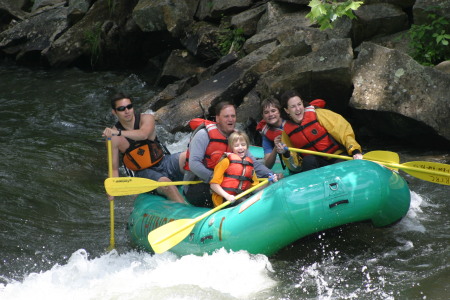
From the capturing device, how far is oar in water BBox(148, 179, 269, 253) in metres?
4.25

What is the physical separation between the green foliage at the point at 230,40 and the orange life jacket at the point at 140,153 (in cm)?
435

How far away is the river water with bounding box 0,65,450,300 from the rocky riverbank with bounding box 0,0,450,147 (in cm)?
56

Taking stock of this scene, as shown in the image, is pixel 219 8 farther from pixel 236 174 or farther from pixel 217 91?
pixel 236 174

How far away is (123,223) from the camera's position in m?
5.60

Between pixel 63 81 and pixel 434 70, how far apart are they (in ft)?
23.1

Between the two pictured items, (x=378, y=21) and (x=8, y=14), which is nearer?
(x=378, y=21)

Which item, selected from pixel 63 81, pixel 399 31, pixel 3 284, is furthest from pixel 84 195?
pixel 63 81

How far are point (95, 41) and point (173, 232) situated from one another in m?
7.85

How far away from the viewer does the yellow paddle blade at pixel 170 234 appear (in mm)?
4242

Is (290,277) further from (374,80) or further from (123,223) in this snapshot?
(374,80)

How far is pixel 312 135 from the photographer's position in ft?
16.0

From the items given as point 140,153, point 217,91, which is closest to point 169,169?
point 140,153

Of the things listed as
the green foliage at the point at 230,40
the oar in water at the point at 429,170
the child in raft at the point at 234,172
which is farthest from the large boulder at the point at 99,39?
the oar in water at the point at 429,170

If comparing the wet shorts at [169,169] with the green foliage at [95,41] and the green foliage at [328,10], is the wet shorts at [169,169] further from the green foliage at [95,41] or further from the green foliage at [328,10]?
the green foliage at [95,41]
